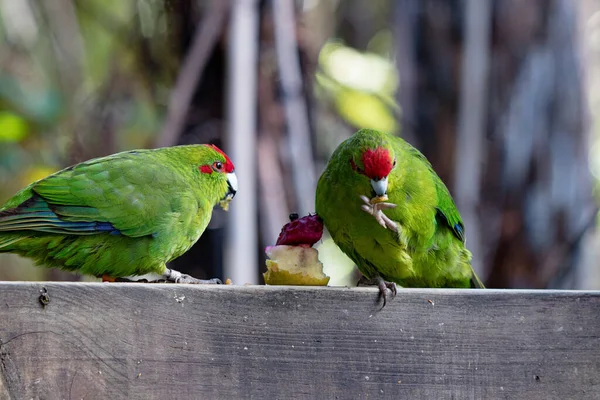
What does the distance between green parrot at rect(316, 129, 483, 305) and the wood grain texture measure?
2.64 feet

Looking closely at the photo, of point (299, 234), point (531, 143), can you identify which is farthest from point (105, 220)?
point (531, 143)

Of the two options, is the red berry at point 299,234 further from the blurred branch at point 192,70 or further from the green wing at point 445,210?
the blurred branch at point 192,70

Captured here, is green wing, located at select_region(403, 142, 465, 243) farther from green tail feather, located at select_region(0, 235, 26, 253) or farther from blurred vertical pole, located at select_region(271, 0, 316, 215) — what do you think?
green tail feather, located at select_region(0, 235, 26, 253)

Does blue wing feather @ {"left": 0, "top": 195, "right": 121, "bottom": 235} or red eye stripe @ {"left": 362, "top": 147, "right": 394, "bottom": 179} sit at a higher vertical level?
red eye stripe @ {"left": 362, "top": 147, "right": 394, "bottom": 179}

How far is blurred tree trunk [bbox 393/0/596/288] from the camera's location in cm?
462

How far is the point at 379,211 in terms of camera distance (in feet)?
9.20

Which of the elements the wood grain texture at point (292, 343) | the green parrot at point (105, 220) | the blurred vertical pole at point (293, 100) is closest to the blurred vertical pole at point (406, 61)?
the blurred vertical pole at point (293, 100)

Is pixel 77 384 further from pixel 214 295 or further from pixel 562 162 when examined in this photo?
pixel 562 162

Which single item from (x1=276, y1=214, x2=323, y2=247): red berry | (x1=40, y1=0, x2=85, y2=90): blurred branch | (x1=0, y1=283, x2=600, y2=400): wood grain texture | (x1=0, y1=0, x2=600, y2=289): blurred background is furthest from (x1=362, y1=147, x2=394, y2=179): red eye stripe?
(x1=40, y1=0, x2=85, y2=90): blurred branch

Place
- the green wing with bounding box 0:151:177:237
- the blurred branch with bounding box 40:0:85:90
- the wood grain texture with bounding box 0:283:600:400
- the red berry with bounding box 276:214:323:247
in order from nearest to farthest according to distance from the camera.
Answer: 1. the wood grain texture with bounding box 0:283:600:400
2. the red berry with bounding box 276:214:323:247
3. the green wing with bounding box 0:151:177:237
4. the blurred branch with bounding box 40:0:85:90

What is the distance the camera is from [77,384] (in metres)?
1.80

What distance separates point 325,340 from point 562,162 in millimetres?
3151

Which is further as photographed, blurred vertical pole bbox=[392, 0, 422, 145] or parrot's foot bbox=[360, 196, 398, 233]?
blurred vertical pole bbox=[392, 0, 422, 145]

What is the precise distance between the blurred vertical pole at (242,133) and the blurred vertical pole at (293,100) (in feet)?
0.66
